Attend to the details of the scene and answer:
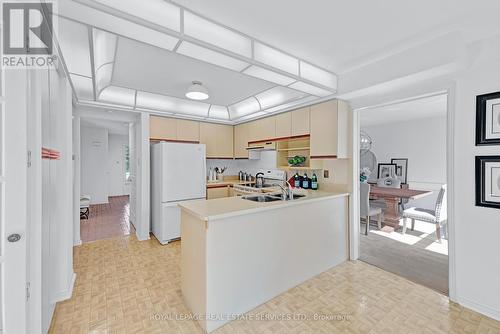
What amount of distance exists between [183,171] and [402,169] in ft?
18.7

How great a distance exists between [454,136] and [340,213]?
149 cm

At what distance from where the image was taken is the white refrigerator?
11.7ft

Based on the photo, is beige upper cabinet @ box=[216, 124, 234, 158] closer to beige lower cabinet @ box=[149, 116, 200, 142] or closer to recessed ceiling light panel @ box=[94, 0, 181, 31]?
beige lower cabinet @ box=[149, 116, 200, 142]

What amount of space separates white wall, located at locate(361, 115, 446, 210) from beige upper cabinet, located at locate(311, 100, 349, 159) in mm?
3898

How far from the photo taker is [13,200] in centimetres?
114

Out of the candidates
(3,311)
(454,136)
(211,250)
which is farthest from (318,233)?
A: (3,311)

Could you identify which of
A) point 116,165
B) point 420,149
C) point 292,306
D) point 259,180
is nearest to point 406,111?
point 420,149

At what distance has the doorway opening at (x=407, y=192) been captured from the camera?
9.90ft

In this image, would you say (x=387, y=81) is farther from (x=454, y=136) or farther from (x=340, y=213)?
(x=340, y=213)

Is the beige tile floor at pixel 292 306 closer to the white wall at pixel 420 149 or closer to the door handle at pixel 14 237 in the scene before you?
the door handle at pixel 14 237

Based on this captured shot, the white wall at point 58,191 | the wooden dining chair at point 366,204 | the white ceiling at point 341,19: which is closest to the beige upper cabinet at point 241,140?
the wooden dining chair at point 366,204

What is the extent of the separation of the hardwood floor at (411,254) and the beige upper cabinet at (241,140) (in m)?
2.73

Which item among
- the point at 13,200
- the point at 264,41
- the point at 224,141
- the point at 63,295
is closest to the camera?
the point at 13,200

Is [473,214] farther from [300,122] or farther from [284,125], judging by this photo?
[284,125]
